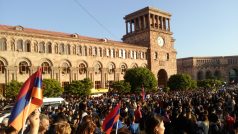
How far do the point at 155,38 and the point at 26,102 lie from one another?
53856 mm

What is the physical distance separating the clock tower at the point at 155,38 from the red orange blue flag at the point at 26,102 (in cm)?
5157

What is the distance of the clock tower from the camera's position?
57.1 m

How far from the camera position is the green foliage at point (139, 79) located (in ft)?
149

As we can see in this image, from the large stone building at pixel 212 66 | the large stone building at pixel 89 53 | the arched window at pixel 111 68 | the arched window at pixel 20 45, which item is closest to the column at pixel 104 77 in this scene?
the large stone building at pixel 89 53

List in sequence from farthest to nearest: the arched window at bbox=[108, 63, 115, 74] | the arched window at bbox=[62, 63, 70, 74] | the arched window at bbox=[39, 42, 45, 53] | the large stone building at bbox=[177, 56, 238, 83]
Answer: the large stone building at bbox=[177, 56, 238, 83] → the arched window at bbox=[108, 63, 115, 74] → the arched window at bbox=[62, 63, 70, 74] → the arched window at bbox=[39, 42, 45, 53]

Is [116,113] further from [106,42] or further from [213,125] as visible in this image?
[106,42]

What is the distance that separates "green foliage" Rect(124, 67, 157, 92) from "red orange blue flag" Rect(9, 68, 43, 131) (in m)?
40.2

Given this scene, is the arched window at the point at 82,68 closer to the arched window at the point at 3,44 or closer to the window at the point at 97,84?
the window at the point at 97,84

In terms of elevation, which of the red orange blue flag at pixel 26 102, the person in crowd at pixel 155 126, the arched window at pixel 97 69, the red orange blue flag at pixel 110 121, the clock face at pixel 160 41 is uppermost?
the clock face at pixel 160 41

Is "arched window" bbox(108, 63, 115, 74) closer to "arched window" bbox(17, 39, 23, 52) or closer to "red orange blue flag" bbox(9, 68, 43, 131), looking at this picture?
"arched window" bbox(17, 39, 23, 52)

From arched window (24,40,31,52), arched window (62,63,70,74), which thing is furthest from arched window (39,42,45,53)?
arched window (62,63,70,74)

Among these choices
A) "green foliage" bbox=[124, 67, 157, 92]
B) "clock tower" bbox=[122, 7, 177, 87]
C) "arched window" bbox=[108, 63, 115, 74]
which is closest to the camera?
"green foliage" bbox=[124, 67, 157, 92]

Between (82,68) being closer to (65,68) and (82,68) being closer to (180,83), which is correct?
(65,68)

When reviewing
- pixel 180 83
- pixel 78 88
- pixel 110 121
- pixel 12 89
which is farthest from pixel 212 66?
pixel 110 121
